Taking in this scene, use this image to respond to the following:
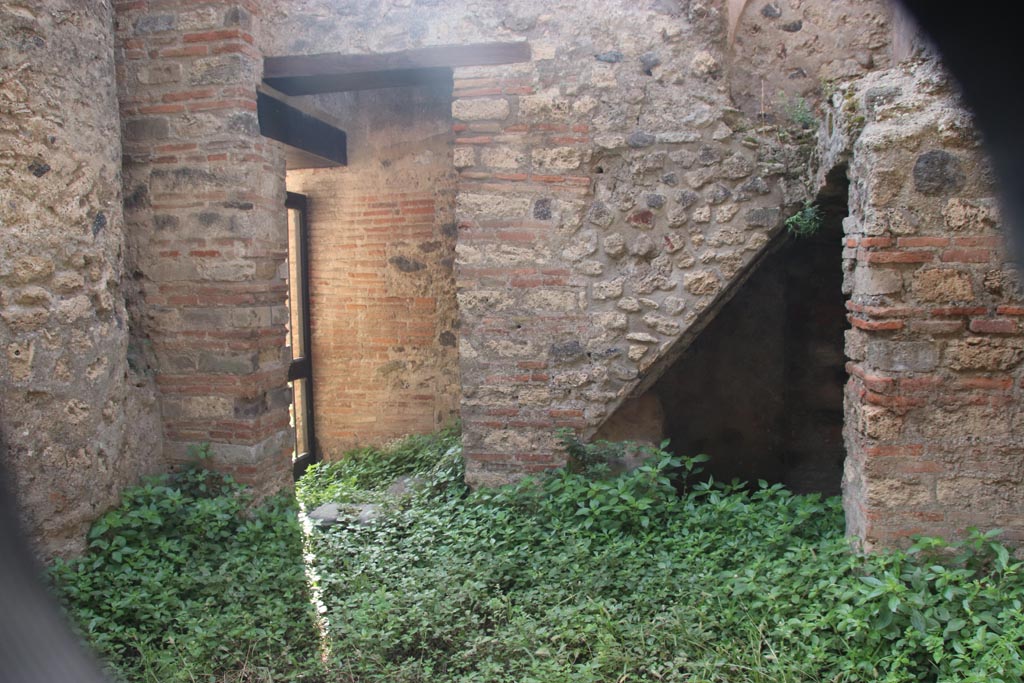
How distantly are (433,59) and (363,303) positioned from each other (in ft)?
9.82

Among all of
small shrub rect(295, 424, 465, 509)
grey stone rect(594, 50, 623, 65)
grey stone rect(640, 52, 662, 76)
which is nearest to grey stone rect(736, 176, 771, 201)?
grey stone rect(640, 52, 662, 76)

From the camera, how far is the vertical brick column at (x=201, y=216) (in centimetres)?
405

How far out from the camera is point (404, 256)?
6465 mm

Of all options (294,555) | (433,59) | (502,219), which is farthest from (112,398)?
(433,59)

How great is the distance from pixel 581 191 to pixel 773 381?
2.86m

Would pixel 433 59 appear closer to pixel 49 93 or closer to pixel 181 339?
pixel 49 93

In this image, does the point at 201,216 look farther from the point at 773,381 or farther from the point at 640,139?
the point at 773,381

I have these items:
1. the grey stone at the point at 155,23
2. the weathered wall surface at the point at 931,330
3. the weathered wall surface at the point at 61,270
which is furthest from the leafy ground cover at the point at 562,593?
the grey stone at the point at 155,23

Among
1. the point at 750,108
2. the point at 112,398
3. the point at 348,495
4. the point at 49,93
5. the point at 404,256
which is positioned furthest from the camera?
the point at 404,256

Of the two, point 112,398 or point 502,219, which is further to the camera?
point 502,219

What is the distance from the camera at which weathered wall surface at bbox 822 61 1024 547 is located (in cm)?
289

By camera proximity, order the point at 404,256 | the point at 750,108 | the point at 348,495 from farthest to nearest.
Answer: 1. the point at 404,256
2. the point at 348,495
3. the point at 750,108

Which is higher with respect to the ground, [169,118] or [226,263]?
[169,118]

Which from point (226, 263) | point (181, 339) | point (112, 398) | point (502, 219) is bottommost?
point (112, 398)
